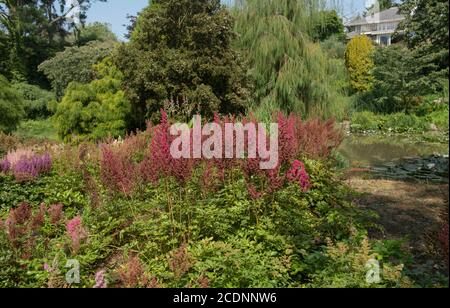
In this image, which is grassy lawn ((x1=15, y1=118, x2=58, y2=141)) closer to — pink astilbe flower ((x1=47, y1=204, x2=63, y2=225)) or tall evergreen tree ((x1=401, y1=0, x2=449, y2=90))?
pink astilbe flower ((x1=47, y1=204, x2=63, y2=225))

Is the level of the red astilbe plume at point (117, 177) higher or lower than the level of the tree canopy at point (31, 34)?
lower

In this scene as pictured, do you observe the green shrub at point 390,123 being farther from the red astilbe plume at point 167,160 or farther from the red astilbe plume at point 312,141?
the red astilbe plume at point 167,160

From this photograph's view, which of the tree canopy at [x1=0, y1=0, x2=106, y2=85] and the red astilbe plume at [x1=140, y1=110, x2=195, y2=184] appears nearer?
the red astilbe plume at [x1=140, y1=110, x2=195, y2=184]

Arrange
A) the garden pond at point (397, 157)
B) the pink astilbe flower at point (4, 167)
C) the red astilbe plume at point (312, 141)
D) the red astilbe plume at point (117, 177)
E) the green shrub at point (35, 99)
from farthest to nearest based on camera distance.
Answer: the green shrub at point (35, 99) → the garden pond at point (397, 157) → the red astilbe plume at point (312, 141) → the pink astilbe flower at point (4, 167) → the red astilbe plume at point (117, 177)

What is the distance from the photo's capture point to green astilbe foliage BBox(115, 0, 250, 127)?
1023 cm

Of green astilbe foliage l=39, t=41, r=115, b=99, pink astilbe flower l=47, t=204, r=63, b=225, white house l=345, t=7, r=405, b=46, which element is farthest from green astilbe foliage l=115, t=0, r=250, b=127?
white house l=345, t=7, r=405, b=46

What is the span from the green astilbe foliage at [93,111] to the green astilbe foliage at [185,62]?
541mm

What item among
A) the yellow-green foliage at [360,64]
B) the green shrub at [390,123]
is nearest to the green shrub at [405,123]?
the green shrub at [390,123]

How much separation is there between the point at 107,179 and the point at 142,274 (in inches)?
65.0

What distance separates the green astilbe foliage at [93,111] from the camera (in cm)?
1100

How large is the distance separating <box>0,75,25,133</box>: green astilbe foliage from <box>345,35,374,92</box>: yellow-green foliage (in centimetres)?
1896

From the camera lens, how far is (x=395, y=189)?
6863mm

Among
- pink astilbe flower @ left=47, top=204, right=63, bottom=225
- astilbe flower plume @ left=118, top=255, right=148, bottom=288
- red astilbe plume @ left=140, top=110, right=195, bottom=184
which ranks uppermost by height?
red astilbe plume @ left=140, top=110, right=195, bottom=184
